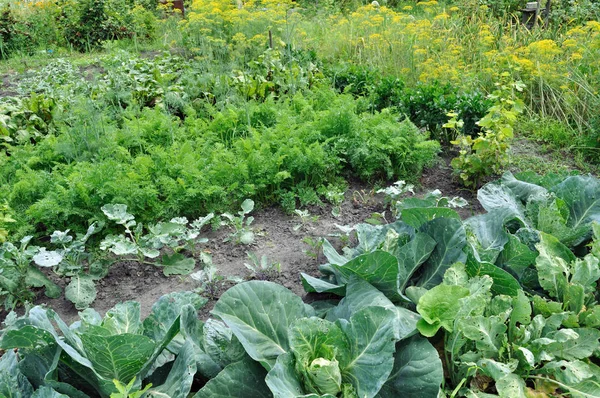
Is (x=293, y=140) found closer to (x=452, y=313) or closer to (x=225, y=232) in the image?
(x=225, y=232)

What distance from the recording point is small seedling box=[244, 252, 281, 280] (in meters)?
3.05

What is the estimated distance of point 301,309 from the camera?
2236mm

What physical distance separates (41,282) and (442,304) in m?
2.15

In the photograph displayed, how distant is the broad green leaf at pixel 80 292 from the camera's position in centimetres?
289

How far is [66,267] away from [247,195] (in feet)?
4.49

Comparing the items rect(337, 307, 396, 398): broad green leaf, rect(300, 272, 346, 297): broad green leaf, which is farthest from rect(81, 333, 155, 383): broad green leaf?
rect(300, 272, 346, 297): broad green leaf

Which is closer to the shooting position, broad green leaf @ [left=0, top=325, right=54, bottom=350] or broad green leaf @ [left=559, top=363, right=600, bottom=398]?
broad green leaf @ [left=0, top=325, right=54, bottom=350]

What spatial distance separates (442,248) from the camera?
255 centimetres

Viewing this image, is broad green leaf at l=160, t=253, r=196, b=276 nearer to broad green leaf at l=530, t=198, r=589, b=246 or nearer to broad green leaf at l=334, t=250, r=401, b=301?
broad green leaf at l=334, t=250, r=401, b=301

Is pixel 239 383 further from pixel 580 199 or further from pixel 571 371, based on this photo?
pixel 580 199

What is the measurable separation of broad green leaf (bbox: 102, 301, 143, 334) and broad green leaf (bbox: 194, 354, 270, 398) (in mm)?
433

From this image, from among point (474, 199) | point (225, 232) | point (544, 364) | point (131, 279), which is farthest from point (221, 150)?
point (544, 364)

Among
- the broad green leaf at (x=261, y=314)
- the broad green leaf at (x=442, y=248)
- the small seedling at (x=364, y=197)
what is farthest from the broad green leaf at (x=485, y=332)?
the small seedling at (x=364, y=197)

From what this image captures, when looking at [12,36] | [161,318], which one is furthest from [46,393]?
[12,36]
